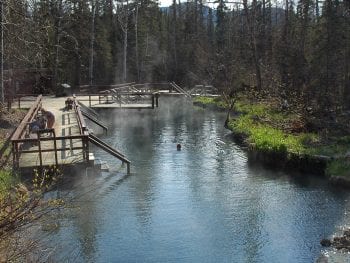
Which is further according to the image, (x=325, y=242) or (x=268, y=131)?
(x=268, y=131)

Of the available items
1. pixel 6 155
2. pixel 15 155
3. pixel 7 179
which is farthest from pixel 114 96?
pixel 7 179

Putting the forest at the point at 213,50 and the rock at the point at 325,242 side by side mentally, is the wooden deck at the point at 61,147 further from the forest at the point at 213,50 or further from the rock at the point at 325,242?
the rock at the point at 325,242

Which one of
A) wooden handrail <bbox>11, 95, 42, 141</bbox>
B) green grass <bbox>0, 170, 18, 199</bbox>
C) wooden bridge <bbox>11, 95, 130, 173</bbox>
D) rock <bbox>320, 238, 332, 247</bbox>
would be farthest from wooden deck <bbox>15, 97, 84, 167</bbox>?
rock <bbox>320, 238, 332, 247</bbox>

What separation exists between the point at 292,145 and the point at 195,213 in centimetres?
785

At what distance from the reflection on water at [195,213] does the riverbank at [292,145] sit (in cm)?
73

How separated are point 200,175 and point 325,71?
13998mm

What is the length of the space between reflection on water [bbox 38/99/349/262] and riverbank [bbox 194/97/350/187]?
73cm

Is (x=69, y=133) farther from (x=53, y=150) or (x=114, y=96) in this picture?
(x=114, y=96)

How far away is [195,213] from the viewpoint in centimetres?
1382

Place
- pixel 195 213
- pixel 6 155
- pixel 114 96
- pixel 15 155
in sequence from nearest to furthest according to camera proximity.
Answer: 1. pixel 195 213
2. pixel 15 155
3. pixel 6 155
4. pixel 114 96

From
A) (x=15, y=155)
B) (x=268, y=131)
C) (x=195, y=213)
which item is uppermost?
(x=15, y=155)

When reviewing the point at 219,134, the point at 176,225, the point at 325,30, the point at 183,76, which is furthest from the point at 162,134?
the point at 183,76

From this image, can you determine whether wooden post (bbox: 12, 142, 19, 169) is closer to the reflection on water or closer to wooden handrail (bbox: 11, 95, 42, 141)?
wooden handrail (bbox: 11, 95, 42, 141)

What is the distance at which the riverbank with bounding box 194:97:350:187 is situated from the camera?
58.7ft
